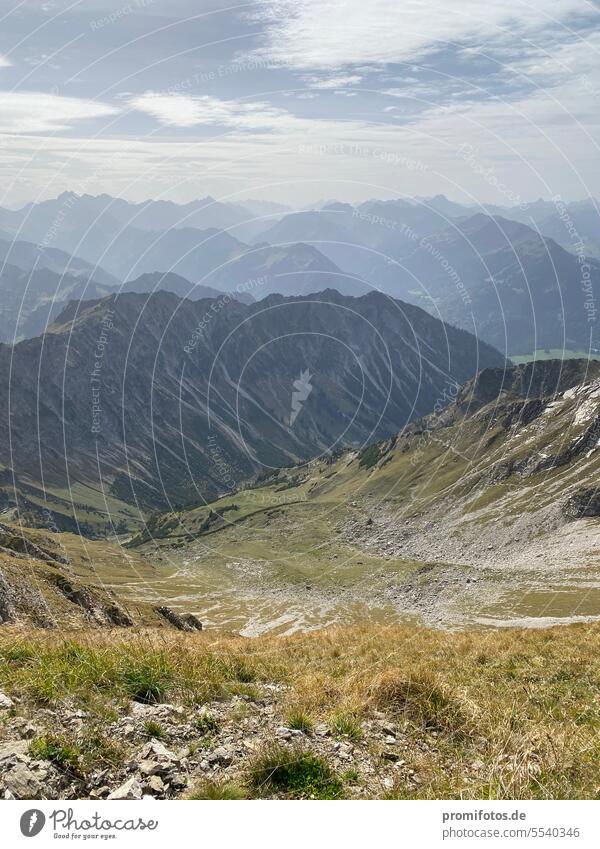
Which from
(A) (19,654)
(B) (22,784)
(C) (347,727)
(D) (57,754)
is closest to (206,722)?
(C) (347,727)

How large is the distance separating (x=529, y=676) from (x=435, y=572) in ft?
494

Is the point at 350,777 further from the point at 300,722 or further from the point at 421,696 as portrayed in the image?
the point at 421,696

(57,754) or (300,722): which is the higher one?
(57,754)

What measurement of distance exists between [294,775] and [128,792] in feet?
7.75

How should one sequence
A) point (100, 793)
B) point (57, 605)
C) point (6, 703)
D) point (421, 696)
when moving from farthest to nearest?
1. point (57, 605)
2. point (421, 696)
3. point (6, 703)
4. point (100, 793)

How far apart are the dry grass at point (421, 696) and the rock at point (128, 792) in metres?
2.21

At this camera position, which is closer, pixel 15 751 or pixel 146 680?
pixel 15 751

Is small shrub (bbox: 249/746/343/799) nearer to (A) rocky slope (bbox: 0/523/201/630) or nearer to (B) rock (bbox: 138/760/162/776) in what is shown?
(B) rock (bbox: 138/760/162/776)

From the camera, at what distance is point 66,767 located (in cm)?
786

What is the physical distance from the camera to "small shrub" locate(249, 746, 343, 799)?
7812 mm

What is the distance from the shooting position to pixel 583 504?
16625cm

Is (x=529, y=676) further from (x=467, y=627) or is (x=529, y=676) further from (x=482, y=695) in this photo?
(x=467, y=627)

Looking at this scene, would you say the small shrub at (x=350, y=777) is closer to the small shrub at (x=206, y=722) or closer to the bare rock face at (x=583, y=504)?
the small shrub at (x=206, y=722)
